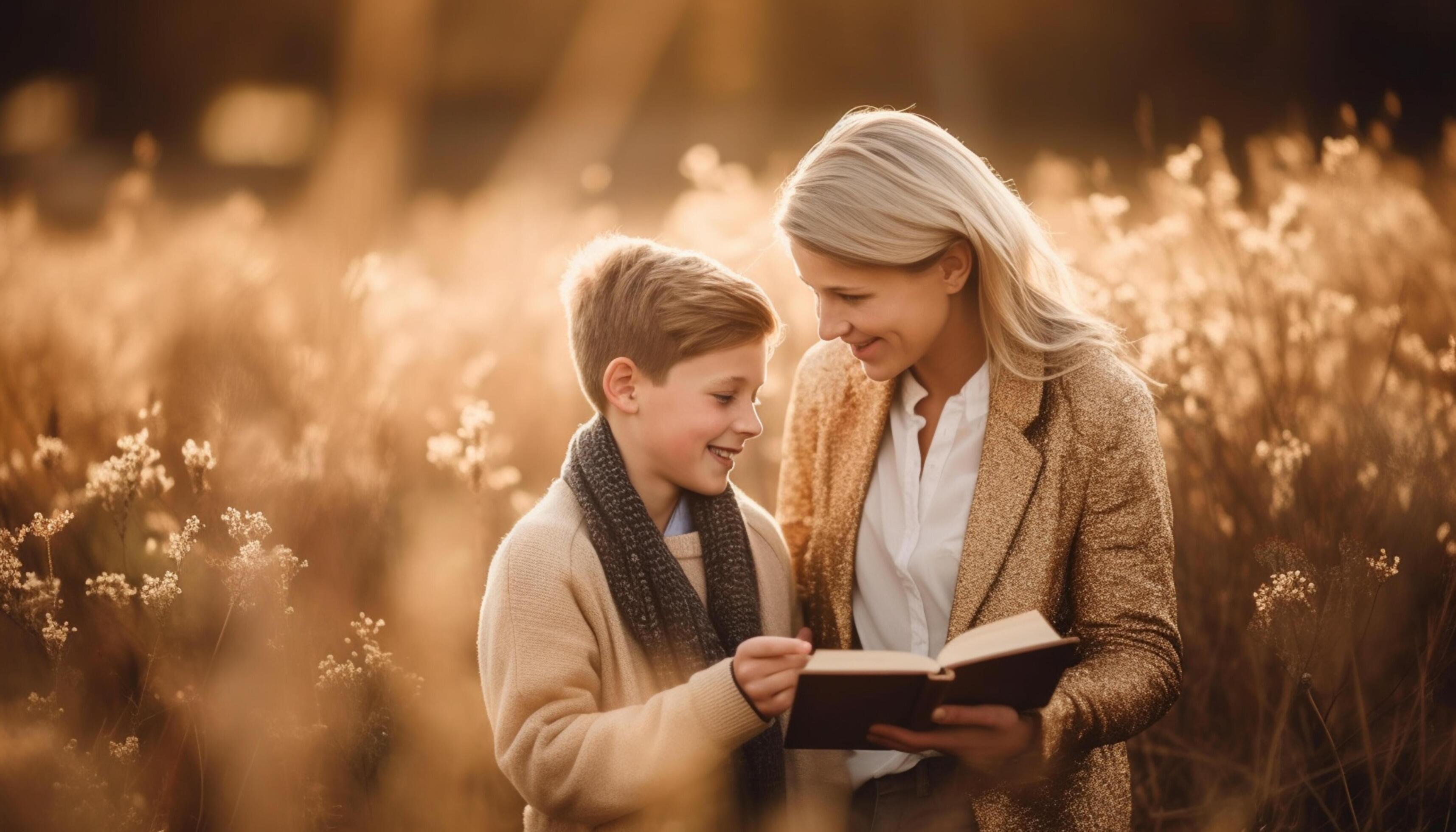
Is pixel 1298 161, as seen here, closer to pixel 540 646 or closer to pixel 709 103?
pixel 540 646

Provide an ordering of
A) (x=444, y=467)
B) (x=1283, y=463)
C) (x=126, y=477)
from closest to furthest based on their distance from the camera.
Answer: (x=126, y=477)
(x=1283, y=463)
(x=444, y=467)

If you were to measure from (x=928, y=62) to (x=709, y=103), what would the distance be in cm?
292

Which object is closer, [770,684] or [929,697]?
[929,697]

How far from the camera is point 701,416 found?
2.58 meters

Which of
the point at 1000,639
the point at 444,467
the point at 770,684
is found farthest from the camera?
the point at 444,467

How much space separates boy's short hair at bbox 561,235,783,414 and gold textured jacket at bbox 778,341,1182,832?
634 mm

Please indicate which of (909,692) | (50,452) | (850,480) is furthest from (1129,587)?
(50,452)

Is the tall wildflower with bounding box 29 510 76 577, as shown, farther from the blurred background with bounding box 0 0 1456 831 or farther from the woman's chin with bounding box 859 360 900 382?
the woman's chin with bounding box 859 360 900 382

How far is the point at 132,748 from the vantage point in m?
2.38

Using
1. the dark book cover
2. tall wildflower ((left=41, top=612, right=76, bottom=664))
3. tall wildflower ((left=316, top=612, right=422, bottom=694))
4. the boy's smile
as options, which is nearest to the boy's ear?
the boy's smile

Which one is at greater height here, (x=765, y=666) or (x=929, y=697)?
(x=765, y=666)

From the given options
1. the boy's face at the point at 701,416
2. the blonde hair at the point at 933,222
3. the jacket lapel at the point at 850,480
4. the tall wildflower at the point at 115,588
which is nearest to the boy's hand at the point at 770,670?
the boy's face at the point at 701,416

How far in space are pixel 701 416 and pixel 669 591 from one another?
15.2 inches

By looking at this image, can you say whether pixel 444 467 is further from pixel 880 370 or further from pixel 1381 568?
pixel 1381 568
